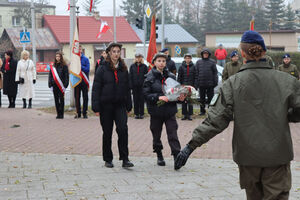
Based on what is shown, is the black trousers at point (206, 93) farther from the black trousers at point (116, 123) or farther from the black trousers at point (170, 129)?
the black trousers at point (116, 123)

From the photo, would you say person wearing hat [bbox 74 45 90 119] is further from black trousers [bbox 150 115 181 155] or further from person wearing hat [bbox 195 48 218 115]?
black trousers [bbox 150 115 181 155]

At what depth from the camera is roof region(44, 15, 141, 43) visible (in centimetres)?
5428

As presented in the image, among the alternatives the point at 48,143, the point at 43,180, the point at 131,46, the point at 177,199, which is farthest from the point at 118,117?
the point at 131,46

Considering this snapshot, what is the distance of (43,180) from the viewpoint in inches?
243

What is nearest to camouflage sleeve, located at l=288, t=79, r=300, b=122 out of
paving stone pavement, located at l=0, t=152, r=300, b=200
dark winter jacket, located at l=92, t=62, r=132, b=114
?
paving stone pavement, located at l=0, t=152, r=300, b=200

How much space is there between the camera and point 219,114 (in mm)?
3578

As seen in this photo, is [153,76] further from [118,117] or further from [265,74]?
[265,74]

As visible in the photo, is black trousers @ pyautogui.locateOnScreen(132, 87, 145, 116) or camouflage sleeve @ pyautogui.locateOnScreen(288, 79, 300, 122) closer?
camouflage sleeve @ pyautogui.locateOnScreen(288, 79, 300, 122)

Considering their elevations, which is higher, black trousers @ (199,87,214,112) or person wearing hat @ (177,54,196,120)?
person wearing hat @ (177,54,196,120)

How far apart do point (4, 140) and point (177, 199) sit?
→ 5608 mm

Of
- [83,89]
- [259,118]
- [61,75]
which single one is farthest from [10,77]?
[259,118]

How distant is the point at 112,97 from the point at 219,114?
3541 millimetres

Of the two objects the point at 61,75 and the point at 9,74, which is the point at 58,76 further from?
the point at 9,74

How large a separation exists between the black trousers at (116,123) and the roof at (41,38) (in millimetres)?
46390
